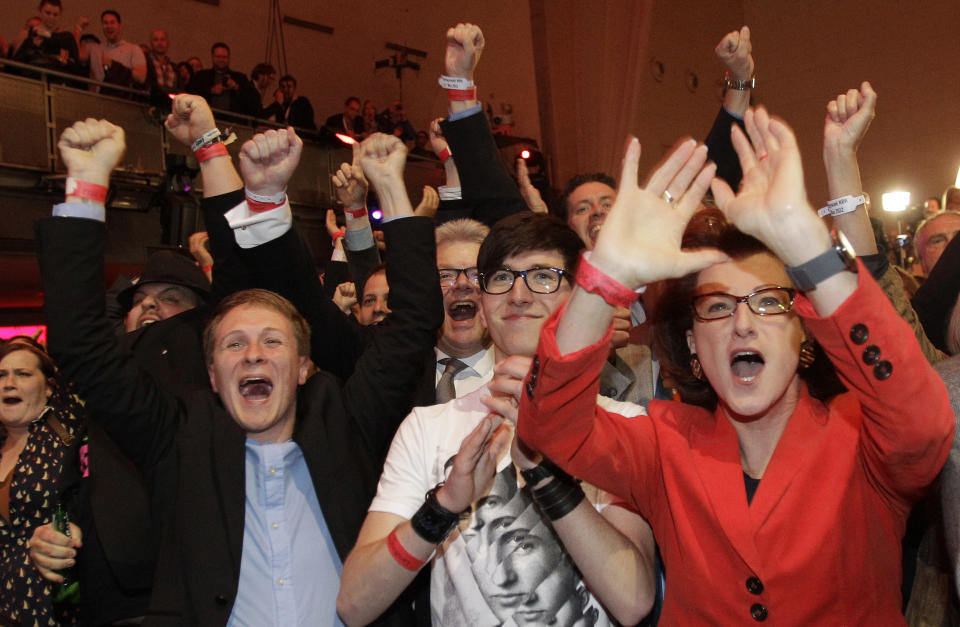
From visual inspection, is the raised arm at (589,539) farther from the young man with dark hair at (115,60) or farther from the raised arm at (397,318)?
the young man with dark hair at (115,60)

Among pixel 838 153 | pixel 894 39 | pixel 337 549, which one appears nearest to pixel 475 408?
pixel 337 549

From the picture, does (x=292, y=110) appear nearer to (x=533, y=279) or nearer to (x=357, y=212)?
(x=357, y=212)

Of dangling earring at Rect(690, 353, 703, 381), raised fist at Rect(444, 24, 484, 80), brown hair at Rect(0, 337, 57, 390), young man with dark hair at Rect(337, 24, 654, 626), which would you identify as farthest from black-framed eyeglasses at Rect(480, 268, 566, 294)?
brown hair at Rect(0, 337, 57, 390)

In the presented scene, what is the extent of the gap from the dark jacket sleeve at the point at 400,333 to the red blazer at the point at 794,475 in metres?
0.71

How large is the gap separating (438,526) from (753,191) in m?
0.84

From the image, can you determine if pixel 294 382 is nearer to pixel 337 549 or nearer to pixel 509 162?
pixel 337 549

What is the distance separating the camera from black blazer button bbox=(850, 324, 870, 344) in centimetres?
121

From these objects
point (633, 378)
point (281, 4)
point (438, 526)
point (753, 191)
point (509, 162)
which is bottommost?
point (438, 526)

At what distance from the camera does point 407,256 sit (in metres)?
2.14

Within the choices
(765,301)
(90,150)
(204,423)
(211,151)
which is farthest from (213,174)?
(765,301)

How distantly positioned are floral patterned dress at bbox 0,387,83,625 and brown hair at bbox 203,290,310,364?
0.94 meters

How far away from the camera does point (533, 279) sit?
187cm

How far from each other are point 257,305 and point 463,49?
3.71 feet

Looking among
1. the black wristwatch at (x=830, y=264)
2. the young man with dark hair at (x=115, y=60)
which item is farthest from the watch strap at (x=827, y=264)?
the young man with dark hair at (x=115, y=60)
